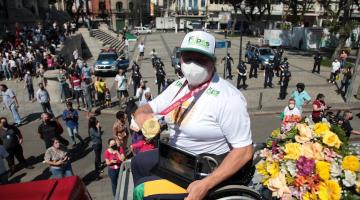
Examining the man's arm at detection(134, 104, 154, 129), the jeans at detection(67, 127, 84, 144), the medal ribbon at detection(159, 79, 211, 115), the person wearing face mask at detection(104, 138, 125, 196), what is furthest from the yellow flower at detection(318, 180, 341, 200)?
the jeans at detection(67, 127, 84, 144)

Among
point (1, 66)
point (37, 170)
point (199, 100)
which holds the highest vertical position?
point (199, 100)

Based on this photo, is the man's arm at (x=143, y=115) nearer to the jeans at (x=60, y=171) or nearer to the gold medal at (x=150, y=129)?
the gold medal at (x=150, y=129)

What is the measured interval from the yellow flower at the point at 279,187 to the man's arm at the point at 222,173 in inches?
15.9

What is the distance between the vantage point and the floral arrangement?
2.51 metres

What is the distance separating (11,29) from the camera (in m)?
27.8

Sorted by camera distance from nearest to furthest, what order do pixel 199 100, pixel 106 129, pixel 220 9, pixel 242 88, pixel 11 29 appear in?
pixel 199 100, pixel 106 129, pixel 242 88, pixel 11 29, pixel 220 9

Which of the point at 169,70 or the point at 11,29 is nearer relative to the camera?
the point at 169,70

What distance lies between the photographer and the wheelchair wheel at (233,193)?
245 cm

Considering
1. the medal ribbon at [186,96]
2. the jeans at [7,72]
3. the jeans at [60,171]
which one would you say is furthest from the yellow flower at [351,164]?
the jeans at [7,72]

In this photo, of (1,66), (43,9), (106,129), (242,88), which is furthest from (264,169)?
(43,9)

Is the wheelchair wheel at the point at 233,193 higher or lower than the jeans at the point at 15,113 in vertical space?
higher

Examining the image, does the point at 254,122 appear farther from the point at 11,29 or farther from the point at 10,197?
the point at 11,29

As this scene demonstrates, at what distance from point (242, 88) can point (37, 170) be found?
11.8 metres

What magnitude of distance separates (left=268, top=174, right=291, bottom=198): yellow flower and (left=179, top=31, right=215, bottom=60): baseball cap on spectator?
117 cm
